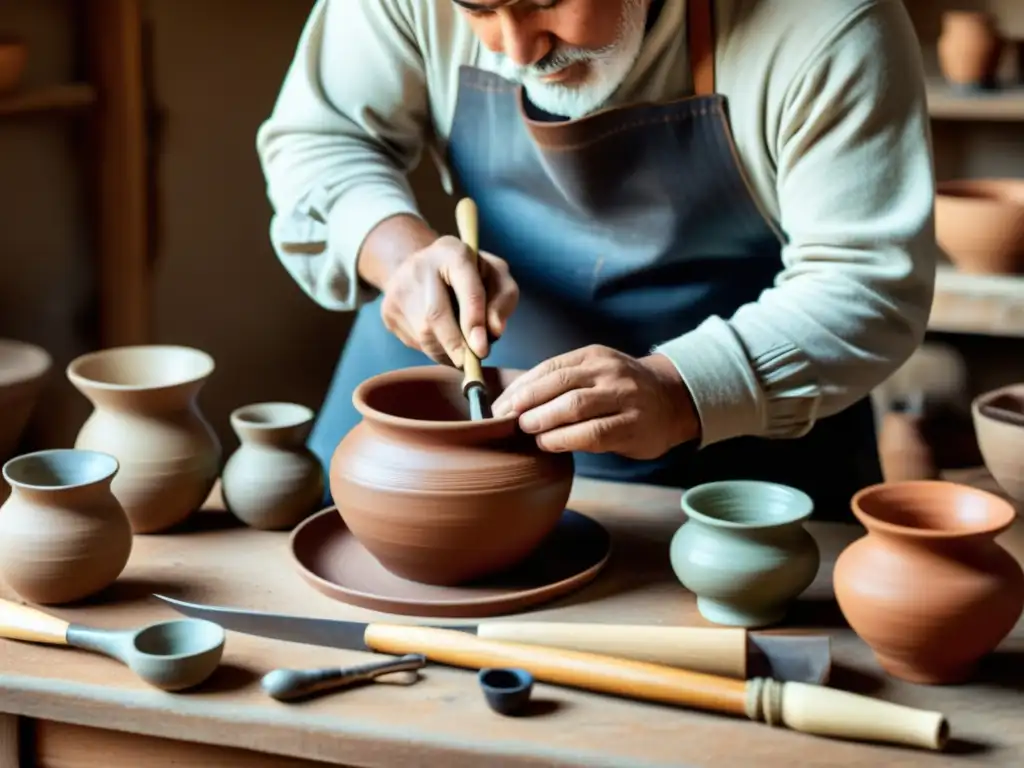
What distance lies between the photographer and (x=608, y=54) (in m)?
1.89

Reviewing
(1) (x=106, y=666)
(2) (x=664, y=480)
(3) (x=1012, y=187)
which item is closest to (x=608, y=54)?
(2) (x=664, y=480)

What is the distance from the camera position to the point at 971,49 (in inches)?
144

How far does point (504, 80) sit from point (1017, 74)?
92.9 inches

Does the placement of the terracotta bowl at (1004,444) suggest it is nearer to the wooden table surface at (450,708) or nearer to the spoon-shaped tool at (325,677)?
the wooden table surface at (450,708)

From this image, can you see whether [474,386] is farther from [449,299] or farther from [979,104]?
[979,104]

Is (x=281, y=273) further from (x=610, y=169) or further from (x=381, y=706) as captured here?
(x=381, y=706)

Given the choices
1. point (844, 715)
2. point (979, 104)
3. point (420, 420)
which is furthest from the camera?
point (979, 104)

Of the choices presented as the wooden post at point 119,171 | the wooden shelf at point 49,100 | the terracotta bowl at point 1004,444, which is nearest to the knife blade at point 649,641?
the terracotta bowl at point 1004,444

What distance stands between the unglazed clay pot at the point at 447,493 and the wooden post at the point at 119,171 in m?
2.06

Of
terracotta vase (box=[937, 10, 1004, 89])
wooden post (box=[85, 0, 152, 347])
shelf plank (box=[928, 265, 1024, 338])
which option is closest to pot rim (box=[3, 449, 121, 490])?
wooden post (box=[85, 0, 152, 347])

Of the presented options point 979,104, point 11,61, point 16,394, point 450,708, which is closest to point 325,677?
point 450,708

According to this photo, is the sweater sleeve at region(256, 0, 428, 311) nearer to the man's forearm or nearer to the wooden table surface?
the man's forearm

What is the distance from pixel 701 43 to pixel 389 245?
1.74 ft

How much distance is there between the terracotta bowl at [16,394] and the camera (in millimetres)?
2576
